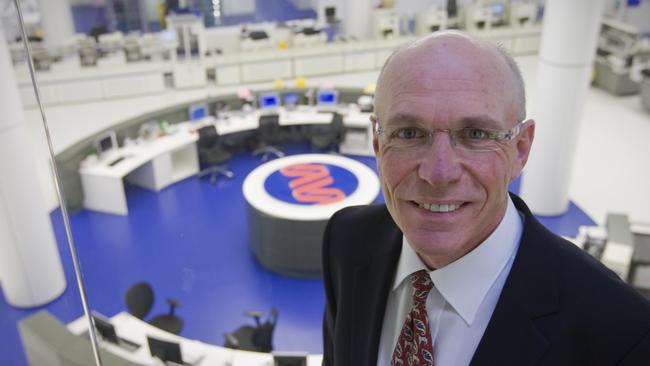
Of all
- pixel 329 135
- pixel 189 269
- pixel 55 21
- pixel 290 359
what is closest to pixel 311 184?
pixel 189 269

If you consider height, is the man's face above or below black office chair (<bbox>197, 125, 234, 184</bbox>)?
above

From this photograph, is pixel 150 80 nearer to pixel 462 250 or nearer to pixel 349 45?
pixel 349 45

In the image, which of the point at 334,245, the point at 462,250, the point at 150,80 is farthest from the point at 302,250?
the point at 150,80

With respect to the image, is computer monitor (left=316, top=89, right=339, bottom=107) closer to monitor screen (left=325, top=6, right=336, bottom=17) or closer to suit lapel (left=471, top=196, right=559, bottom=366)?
monitor screen (left=325, top=6, right=336, bottom=17)

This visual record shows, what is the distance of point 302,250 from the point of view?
7234mm

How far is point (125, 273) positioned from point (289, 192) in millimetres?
2334

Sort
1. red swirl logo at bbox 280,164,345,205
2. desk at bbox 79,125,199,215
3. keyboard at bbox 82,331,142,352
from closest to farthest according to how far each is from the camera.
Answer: keyboard at bbox 82,331,142,352 < red swirl logo at bbox 280,164,345,205 < desk at bbox 79,125,199,215

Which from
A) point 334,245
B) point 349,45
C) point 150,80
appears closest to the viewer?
point 334,245

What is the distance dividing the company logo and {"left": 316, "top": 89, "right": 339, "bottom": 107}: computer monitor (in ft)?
9.80

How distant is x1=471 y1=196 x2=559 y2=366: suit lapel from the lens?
1386 millimetres

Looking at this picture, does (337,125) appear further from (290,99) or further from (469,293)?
(469,293)

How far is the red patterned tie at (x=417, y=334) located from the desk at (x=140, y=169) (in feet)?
25.4

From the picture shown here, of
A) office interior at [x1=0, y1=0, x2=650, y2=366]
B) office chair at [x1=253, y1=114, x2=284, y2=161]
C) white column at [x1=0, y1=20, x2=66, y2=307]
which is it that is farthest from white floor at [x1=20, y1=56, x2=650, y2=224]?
office chair at [x1=253, y1=114, x2=284, y2=161]

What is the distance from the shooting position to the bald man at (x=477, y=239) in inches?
50.6
